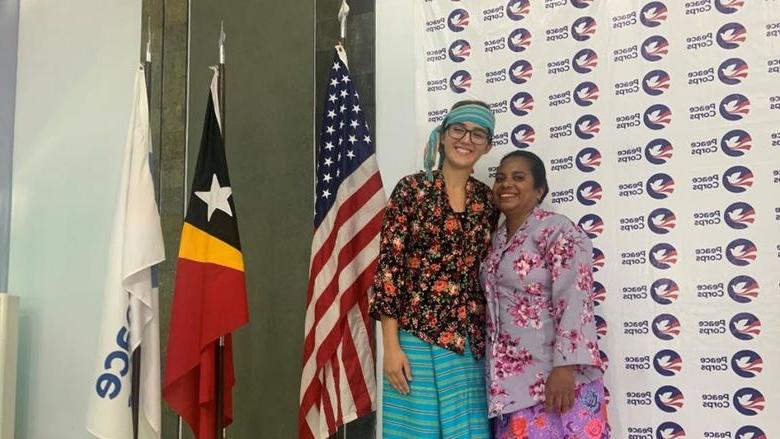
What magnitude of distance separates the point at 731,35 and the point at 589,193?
0.84 meters

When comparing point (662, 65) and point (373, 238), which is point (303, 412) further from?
point (662, 65)

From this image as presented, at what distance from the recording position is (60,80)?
4.48 metres

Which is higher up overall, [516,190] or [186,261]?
[516,190]

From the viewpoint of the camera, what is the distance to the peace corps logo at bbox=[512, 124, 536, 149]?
143 inches

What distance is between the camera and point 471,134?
3150mm

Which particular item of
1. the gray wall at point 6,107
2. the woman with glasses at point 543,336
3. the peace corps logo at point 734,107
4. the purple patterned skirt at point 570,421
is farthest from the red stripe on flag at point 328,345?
the gray wall at point 6,107

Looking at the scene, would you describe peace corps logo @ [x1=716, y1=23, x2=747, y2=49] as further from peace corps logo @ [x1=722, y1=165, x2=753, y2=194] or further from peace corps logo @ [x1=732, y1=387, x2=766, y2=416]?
peace corps logo @ [x1=732, y1=387, x2=766, y2=416]

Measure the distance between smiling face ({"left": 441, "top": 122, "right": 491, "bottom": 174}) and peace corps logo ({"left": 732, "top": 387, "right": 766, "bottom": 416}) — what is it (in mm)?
1352

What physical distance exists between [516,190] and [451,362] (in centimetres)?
69

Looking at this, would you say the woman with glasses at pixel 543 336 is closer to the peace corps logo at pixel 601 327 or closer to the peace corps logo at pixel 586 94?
the peace corps logo at pixel 601 327

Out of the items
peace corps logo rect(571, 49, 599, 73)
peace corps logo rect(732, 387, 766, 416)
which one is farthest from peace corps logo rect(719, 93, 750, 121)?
peace corps logo rect(732, 387, 766, 416)

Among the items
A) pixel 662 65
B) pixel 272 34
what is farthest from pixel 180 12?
pixel 662 65

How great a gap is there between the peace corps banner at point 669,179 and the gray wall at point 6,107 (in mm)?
2615

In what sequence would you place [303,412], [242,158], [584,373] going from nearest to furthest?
[584,373], [303,412], [242,158]
